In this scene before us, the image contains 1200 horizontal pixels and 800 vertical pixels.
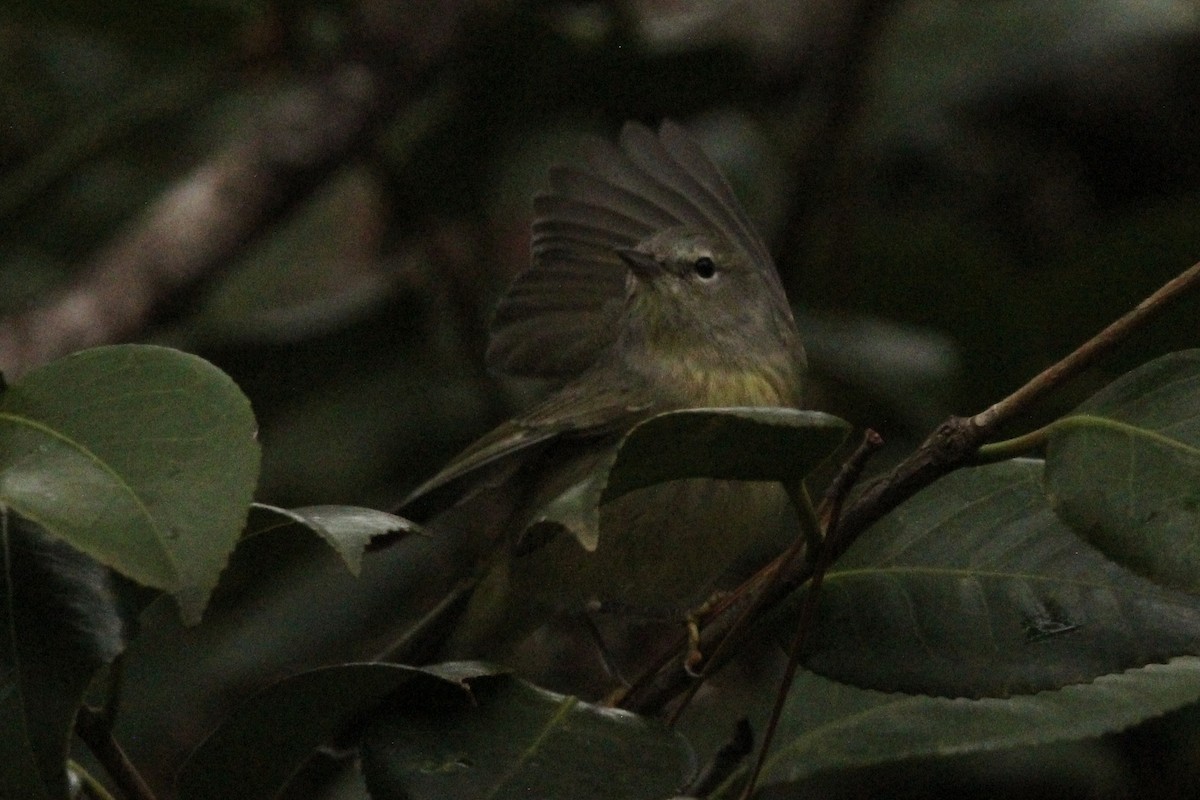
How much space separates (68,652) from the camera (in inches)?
66.5

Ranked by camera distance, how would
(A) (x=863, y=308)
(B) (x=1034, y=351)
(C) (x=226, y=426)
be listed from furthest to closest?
(A) (x=863, y=308) < (B) (x=1034, y=351) < (C) (x=226, y=426)

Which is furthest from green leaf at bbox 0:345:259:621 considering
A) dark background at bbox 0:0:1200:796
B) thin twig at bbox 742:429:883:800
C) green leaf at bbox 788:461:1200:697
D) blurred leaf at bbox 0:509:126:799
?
dark background at bbox 0:0:1200:796

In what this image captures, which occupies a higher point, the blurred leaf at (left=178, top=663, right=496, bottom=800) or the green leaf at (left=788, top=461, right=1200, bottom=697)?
the green leaf at (left=788, top=461, right=1200, bottom=697)

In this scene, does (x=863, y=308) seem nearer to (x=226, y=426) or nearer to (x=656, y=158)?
(x=656, y=158)

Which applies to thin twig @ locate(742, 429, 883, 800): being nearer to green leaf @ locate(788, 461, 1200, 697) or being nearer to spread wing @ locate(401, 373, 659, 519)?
green leaf @ locate(788, 461, 1200, 697)

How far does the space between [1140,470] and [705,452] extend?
0.44 metres

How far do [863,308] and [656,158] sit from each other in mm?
642

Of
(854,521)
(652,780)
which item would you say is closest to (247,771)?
(652,780)

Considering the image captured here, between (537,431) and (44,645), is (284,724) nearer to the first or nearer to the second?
(44,645)

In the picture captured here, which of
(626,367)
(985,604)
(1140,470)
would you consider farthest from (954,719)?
(626,367)

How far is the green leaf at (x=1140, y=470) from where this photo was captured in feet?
5.39

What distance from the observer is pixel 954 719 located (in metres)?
2.09

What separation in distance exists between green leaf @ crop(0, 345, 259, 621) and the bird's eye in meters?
2.17

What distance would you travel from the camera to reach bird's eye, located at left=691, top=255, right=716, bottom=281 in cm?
381
